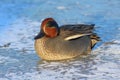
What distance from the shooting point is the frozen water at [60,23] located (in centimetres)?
536

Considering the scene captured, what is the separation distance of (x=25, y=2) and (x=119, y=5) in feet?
6.42

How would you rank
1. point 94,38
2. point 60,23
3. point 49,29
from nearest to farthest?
point 49,29, point 94,38, point 60,23

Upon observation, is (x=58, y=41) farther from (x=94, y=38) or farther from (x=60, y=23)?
(x=60, y=23)

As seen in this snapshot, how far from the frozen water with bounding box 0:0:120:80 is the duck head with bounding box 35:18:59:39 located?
364 mm

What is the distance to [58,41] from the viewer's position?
5.96 meters

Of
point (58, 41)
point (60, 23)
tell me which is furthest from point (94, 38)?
point (60, 23)

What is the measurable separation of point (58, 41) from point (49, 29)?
202 millimetres

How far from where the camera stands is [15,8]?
28.5ft

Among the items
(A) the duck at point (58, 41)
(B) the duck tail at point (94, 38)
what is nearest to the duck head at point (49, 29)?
(A) the duck at point (58, 41)

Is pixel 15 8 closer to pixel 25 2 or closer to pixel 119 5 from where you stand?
pixel 25 2

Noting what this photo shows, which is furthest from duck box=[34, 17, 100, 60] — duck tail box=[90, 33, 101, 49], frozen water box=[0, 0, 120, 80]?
duck tail box=[90, 33, 101, 49]

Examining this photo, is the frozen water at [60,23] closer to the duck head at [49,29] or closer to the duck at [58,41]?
the duck at [58,41]

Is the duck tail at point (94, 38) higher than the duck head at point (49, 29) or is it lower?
lower

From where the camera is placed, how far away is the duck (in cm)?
591
